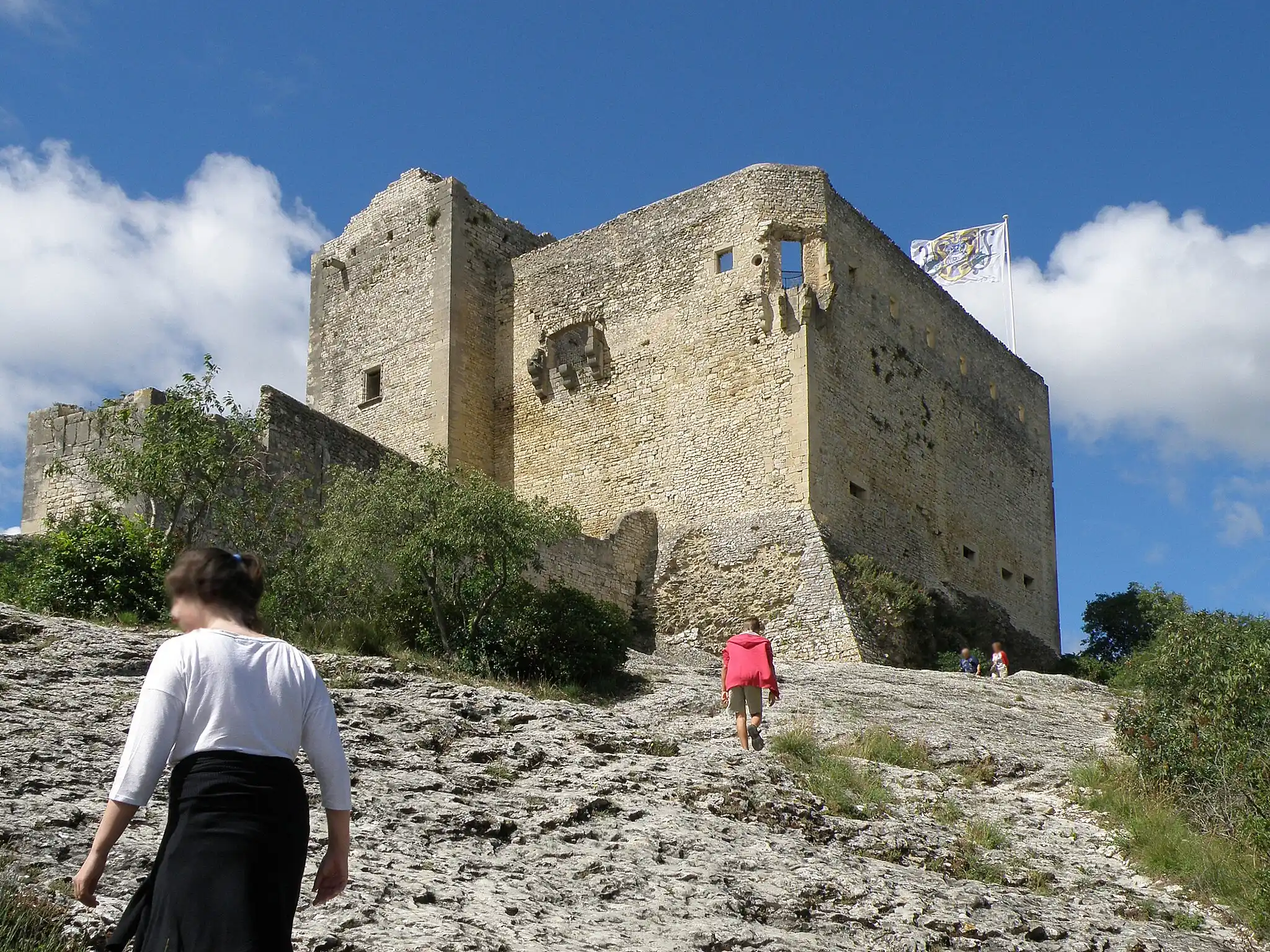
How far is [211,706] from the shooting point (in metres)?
4.03

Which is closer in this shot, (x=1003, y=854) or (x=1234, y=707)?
(x=1003, y=854)

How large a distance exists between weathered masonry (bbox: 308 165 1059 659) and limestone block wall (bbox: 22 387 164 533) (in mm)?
6976

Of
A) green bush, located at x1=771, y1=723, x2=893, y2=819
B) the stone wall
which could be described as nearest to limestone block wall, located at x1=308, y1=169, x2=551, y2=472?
the stone wall

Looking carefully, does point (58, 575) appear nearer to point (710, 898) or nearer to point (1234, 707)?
point (710, 898)

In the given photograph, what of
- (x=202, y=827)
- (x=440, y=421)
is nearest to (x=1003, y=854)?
(x=202, y=827)

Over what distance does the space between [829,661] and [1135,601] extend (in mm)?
11726

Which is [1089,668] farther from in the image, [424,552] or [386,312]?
[424,552]

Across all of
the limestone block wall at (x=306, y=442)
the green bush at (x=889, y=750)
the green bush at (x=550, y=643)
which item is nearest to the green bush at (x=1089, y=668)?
the green bush at (x=550, y=643)

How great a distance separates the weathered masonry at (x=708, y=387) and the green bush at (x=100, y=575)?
767 cm

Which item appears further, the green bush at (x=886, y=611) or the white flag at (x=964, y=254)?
the white flag at (x=964, y=254)

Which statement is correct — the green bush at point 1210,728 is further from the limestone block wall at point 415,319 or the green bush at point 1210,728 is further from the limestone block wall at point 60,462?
the limestone block wall at point 415,319

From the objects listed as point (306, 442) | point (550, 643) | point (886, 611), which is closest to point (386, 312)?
point (306, 442)

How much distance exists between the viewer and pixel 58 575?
13633mm

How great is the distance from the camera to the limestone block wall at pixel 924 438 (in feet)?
72.4
